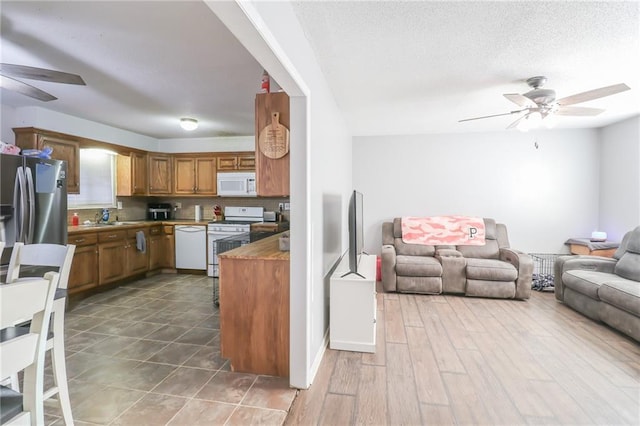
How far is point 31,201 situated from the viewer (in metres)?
3.05

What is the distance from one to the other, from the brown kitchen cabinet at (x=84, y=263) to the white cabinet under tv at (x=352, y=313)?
3282 mm

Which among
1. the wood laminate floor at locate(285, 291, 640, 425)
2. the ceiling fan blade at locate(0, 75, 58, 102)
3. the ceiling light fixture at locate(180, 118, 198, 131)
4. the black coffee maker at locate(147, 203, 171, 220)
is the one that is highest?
the ceiling light fixture at locate(180, 118, 198, 131)

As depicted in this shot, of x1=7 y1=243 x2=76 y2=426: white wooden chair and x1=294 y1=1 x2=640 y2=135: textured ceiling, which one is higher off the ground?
x1=294 y1=1 x2=640 y2=135: textured ceiling

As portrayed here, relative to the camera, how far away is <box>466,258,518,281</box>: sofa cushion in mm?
3883

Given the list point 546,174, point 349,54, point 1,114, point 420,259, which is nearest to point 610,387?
point 420,259

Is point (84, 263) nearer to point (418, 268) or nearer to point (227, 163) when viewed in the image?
point (227, 163)

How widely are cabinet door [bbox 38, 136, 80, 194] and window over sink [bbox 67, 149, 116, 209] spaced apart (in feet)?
1.17

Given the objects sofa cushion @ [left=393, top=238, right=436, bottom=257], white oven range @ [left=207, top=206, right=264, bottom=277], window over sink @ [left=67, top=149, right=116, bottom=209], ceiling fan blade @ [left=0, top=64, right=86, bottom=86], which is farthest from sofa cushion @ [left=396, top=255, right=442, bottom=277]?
window over sink @ [left=67, top=149, right=116, bottom=209]

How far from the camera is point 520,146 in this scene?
480 cm

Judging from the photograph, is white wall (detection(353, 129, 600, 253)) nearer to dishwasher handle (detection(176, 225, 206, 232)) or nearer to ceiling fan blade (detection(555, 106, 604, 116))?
ceiling fan blade (detection(555, 106, 604, 116))

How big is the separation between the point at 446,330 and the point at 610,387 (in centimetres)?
120

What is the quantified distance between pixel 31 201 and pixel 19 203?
106 mm

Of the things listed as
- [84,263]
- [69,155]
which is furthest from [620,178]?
[69,155]

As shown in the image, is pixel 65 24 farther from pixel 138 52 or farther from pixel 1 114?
pixel 1 114
